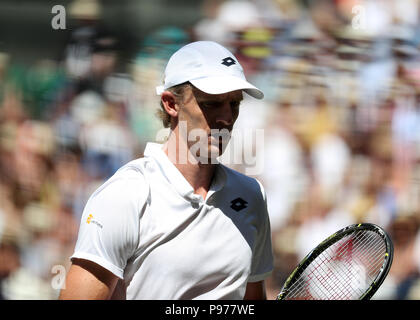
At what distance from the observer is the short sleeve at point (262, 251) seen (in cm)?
211

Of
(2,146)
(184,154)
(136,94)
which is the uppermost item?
(184,154)

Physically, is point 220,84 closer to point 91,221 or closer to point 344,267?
point 91,221

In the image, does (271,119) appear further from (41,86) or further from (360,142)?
(41,86)

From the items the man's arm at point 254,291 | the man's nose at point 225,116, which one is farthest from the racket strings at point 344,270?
the man's nose at point 225,116

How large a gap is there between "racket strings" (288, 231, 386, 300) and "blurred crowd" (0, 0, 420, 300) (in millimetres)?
1149

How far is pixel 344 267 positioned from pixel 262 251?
49cm

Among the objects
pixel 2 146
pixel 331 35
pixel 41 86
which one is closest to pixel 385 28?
pixel 331 35

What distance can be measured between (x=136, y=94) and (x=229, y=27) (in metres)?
0.64

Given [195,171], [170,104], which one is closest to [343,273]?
[195,171]

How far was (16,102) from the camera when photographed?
3881 mm

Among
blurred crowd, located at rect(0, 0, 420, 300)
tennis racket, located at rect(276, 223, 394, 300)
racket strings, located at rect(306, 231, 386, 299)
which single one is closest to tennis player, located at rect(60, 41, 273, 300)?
tennis racket, located at rect(276, 223, 394, 300)

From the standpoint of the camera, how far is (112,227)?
178cm

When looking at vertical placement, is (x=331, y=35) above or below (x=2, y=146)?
above
